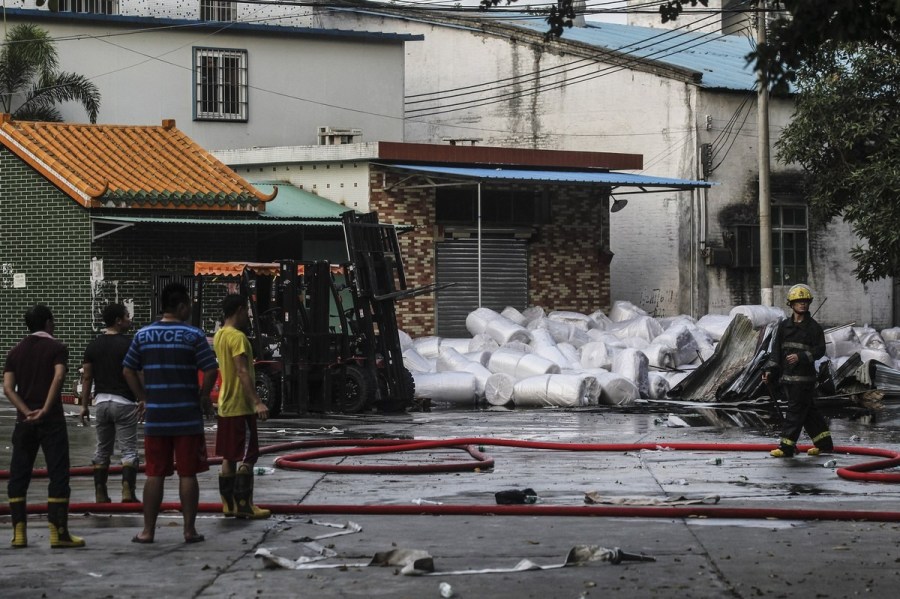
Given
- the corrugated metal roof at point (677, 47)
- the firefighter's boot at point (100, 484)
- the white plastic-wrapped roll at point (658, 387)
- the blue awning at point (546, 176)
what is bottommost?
the white plastic-wrapped roll at point (658, 387)

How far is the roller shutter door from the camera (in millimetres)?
31828

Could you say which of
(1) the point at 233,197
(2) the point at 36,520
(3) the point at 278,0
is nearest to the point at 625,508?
(2) the point at 36,520

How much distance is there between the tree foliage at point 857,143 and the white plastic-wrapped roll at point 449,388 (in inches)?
361

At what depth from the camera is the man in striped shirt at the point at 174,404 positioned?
9.57 meters

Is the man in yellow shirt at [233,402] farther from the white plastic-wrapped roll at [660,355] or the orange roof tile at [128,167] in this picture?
the white plastic-wrapped roll at [660,355]

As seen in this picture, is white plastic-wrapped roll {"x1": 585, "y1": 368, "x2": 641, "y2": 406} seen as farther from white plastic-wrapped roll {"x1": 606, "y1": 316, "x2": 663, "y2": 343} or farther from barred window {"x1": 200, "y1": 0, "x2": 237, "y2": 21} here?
barred window {"x1": 200, "y1": 0, "x2": 237, "y2": 21}

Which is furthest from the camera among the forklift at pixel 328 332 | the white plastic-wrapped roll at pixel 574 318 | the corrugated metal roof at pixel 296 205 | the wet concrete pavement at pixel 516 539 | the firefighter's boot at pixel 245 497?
the white plastic-wrapped roll at pixel 574 318

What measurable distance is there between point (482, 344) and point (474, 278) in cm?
531

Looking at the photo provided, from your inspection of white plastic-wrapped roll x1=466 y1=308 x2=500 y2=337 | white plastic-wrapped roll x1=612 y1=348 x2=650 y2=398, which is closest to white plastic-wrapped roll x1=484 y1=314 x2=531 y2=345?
white plastic-wrapped roll x1=466 y1=308 x2=500 y2=337

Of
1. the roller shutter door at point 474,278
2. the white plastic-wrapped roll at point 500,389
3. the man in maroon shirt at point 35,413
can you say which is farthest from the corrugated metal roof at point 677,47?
the man in maroon shirt at point 35,413

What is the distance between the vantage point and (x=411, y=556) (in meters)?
8.41

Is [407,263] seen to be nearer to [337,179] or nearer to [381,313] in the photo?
[337,179]

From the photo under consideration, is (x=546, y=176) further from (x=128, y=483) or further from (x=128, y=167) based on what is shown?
(x=128, y=483)

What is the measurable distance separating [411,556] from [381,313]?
1343 cm
